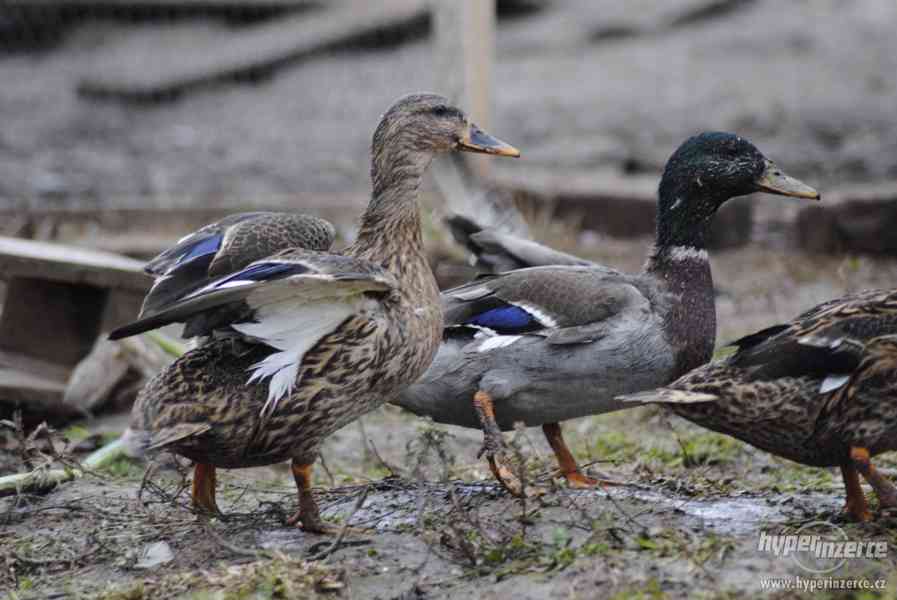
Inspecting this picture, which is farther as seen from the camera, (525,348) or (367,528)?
(525,348)

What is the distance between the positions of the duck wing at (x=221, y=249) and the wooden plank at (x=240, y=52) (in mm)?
9896

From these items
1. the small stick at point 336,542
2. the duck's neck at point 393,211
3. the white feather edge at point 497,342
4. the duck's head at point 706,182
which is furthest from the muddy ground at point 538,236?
the duck's head at point 706,182

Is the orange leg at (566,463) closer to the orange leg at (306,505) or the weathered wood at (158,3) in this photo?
the orange leg at (306,505)

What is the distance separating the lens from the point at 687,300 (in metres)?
5.41

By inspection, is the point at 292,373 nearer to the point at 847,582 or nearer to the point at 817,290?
the point at 847,582

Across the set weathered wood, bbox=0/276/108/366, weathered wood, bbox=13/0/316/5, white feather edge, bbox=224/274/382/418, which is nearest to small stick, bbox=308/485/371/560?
white feather edge, bbox=224/274/382/418

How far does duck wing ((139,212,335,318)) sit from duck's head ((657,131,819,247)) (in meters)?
1.51

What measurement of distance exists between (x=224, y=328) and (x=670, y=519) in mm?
1491

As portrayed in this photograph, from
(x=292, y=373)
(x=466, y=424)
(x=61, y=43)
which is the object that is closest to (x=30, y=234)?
(x=466, y=424)

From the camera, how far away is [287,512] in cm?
477

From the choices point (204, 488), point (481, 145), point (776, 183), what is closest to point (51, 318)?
point (204, 488)

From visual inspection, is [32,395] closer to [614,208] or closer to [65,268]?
[65,268]

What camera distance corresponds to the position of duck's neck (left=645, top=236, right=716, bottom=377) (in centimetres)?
527

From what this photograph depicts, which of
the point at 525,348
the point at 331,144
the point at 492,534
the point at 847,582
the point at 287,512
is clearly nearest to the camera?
the point at 847,582
